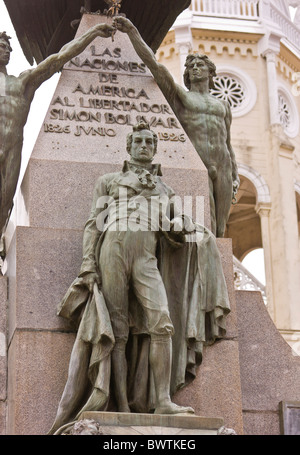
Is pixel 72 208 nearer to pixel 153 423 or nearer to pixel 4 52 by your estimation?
pixel 4 52

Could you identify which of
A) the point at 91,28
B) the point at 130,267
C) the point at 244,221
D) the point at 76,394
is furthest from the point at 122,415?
the point at 244,221

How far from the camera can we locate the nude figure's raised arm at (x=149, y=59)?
1352 centimetres

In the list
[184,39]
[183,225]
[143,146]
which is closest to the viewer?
[183,225]

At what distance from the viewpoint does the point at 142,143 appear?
1238 cm

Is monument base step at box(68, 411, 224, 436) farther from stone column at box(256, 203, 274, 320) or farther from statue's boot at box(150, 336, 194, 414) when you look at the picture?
stone column at box(256, 203, 274, 320)

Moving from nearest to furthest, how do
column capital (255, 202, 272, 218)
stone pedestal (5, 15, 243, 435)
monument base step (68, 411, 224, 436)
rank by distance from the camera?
monument base step (68, 411, 224, 436) < stone pedestal (5, 15, 243, 435) < column capital (255, 202, 272, 218)

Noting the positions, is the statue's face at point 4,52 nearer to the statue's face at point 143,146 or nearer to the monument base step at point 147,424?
the statue's face at point 143,146

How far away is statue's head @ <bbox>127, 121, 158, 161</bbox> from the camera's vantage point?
12.4 meters

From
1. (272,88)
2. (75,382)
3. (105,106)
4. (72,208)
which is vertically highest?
→ (272,88)

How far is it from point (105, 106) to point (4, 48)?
1.30m

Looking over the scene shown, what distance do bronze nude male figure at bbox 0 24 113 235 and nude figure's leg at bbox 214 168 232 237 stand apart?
213 centimetres

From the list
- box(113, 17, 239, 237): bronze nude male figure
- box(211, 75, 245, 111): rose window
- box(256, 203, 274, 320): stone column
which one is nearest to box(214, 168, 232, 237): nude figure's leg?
box(113, 17, 239, 237): bronze nude male figure

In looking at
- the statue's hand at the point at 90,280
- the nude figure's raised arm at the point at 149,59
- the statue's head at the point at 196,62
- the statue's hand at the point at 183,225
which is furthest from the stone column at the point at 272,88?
the statue's hand at the point at 90,280

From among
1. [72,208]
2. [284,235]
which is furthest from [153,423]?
[284,235]
